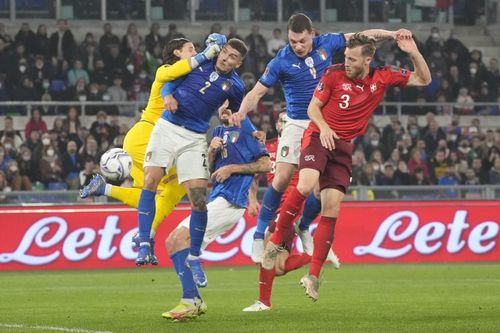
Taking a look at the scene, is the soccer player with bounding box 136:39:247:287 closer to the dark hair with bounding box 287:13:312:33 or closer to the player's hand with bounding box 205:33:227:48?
the player's hand with bounding box 205:33:227:48

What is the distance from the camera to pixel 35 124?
82.2ft

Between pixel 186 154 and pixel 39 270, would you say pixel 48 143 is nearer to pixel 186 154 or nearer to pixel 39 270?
pixel 39 270

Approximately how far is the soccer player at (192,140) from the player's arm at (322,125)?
88 centimetres

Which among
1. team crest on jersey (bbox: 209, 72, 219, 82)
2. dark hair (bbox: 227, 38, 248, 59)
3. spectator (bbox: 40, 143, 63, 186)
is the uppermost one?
dark hair (bbox: 227, 38, 248, 59)

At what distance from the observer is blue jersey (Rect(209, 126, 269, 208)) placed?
13.8 meters

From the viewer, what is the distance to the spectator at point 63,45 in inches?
1096

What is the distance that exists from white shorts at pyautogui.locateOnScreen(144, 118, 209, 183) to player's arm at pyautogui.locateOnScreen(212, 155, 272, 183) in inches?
39.7

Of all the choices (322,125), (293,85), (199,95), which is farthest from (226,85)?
(293,85)

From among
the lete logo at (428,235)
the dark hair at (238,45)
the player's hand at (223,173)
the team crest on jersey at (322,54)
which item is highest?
the dark hair at (238,45)

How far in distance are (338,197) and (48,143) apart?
508 inches

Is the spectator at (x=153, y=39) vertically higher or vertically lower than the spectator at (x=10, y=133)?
higher

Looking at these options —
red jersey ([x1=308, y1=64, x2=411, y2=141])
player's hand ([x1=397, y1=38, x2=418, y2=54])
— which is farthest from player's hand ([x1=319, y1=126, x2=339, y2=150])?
player's hand ([x1=397, y1=38, x2=418, y2=54])

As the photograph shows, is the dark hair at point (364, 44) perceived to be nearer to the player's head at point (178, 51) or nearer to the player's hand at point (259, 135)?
the player's hand at point (259, 135)

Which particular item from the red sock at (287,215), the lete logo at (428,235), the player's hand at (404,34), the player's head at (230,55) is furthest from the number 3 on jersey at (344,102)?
the lete logo at (428,235)
